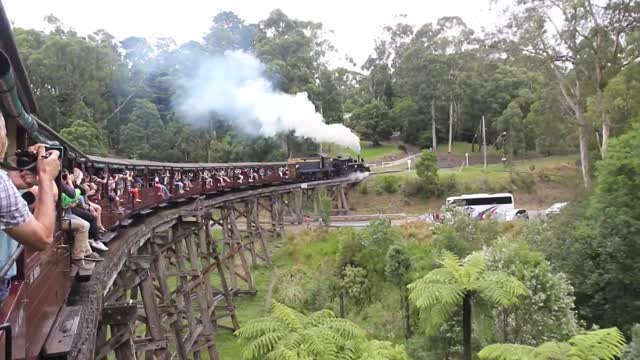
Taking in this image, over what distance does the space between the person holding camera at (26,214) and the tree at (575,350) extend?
212 inches

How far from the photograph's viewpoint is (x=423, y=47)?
4653 centimetres

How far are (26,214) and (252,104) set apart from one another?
107 feet

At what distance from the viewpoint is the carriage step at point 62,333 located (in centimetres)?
349

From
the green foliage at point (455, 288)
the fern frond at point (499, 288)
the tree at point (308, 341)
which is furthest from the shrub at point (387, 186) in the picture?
the tree at point (308, 341)

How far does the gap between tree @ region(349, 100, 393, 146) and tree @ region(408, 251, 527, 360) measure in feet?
146

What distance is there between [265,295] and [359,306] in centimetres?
491

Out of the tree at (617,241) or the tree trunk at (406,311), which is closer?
the tree at (617,241)

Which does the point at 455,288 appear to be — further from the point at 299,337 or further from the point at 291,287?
the point at 291,287

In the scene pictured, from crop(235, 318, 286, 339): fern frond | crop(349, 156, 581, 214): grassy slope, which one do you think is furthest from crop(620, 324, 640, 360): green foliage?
crop(349, 156, 581, 214): grassy slope

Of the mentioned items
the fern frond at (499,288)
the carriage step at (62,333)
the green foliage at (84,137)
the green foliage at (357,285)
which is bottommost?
the green foliage at (357,285)

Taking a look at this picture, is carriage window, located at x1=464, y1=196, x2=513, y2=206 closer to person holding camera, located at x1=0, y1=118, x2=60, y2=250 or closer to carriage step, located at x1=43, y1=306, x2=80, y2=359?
carriage step, located at x1=43, y1=306, x2=80, y2=359

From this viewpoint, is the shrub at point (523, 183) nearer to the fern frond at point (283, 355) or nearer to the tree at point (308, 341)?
the tree at point (308, 341)

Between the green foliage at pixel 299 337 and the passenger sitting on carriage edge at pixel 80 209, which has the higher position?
the passenger sitting on carriage edge at pixel 80 209

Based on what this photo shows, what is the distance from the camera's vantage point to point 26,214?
2.09m
